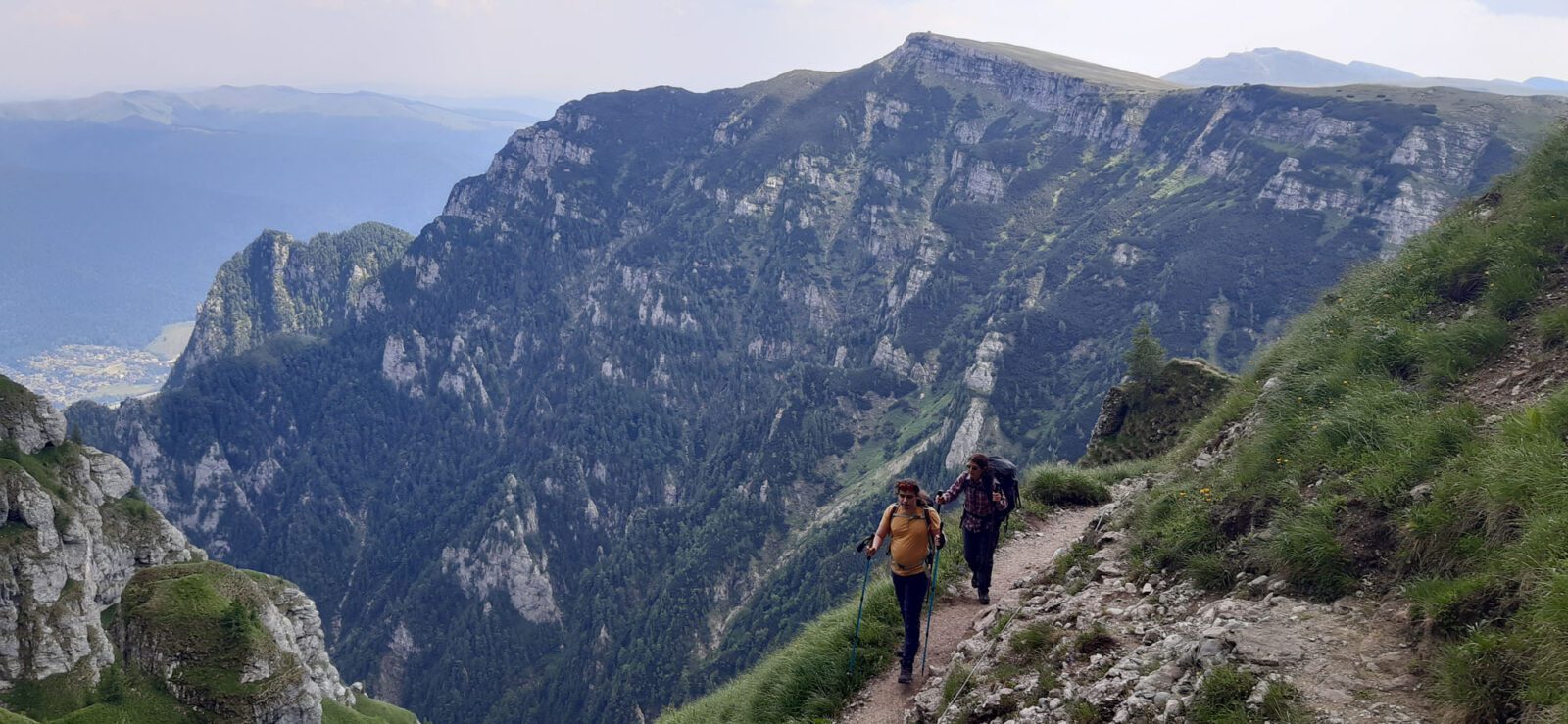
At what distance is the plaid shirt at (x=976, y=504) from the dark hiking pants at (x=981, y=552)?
0.50 ft

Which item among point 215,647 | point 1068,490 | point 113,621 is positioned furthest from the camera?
point 113,621

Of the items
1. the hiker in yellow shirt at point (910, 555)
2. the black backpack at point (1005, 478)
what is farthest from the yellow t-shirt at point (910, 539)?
the black backpack at point (1005, 478)

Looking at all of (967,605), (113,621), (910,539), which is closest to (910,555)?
(910,539)

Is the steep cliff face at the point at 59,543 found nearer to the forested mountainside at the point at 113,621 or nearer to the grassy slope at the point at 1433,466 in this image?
the forested mountainside at the point at 113,621

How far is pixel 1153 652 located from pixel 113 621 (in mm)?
72412

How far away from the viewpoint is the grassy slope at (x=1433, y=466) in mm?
7375

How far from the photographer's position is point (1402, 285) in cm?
1678

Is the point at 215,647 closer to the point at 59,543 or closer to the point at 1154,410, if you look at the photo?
the point at 59,543

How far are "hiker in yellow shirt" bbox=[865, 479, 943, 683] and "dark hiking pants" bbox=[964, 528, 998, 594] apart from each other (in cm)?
204

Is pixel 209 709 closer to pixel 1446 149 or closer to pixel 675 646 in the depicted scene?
pixel 675 646

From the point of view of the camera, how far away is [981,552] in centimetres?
1520

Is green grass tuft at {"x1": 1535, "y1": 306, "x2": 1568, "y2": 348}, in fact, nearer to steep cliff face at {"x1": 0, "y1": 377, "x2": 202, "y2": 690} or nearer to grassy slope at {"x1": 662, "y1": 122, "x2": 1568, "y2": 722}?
grassy slope at {"x1": 662, "y1": 122, "x2": 1568, "y2": 722}

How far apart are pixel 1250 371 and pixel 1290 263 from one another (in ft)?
676

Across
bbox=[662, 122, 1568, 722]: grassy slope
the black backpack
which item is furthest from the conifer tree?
the black backpack
